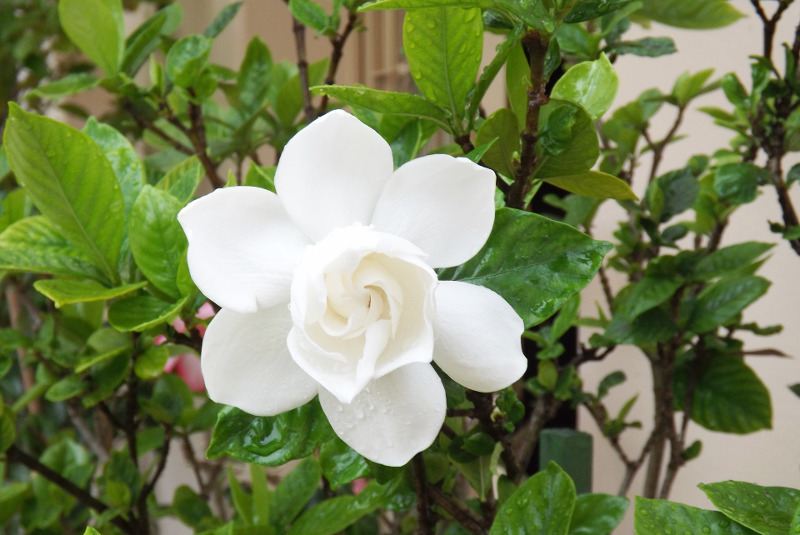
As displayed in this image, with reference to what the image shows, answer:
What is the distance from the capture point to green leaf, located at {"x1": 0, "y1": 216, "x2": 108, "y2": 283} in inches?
15.8

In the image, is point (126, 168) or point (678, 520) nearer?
point (678, 520)

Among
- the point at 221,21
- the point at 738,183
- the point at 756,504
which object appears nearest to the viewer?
the point at 756,504

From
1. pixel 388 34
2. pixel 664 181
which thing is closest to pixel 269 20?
pixel 388 34

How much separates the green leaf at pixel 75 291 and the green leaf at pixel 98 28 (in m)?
0.29

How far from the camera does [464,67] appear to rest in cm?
34

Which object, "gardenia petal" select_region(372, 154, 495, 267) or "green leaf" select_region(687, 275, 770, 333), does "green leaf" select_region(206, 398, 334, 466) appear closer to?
"gardenia petal" select_region(372, 154, 495, 267)

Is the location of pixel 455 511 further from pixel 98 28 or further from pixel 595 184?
pixel 98 28

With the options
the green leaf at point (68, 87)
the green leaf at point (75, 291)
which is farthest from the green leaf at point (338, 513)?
the green leaf at point (68, 87)

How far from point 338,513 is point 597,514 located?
7.7 inches

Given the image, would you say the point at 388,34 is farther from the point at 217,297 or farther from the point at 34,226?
the point at 217,297

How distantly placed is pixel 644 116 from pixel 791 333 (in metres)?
0.30

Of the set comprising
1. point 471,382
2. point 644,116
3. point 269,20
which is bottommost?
point 269,20

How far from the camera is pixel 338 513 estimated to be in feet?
1.76

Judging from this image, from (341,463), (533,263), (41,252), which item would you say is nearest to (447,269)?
(533,263)
